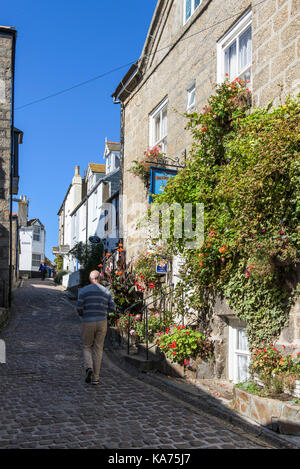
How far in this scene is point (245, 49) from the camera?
8.23 meters

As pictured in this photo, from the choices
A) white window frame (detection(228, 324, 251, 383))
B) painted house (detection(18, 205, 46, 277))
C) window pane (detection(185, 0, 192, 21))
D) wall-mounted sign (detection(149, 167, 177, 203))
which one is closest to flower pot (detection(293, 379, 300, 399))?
white window frame (detection(228, 324, 251, 383))

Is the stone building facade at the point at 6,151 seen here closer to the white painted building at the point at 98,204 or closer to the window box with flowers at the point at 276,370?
the white painted building at the point at 98,204

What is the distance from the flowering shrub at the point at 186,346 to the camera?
7.42 meters

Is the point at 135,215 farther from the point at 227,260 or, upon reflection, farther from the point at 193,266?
the point at 227,260

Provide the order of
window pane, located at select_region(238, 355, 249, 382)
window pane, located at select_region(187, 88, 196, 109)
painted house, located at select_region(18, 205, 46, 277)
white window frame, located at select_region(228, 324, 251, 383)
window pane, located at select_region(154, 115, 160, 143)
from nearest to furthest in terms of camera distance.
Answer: window pane, located at select_region(238, 355, 249, 382)
white window frame, located at select_region(228, 324, 251, 383)
window pane, located at select_region(187, 88, 196, 109)
window pane, located at select_region(154, 115, 160, 143)
painted house, located at select_region(18, 205, 46, 277)

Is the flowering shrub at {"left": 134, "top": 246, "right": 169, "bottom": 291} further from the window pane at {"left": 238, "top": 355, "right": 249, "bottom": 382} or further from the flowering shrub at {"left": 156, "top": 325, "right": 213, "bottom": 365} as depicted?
the window pane at {"left": 238, "top": 355, "right": 249, "bottom": 382}

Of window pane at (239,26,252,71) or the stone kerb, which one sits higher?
window pane at (239,26,252,71)

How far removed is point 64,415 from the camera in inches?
220

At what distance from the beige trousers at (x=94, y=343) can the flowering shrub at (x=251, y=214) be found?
1741 millimetres

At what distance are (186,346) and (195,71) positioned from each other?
19.3 ft

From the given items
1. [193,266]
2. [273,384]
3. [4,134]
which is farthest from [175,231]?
[4,134]

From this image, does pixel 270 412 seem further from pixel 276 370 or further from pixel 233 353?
pixel 233 353

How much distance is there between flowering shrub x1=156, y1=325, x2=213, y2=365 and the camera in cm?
742

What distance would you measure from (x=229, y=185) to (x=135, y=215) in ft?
22.6
